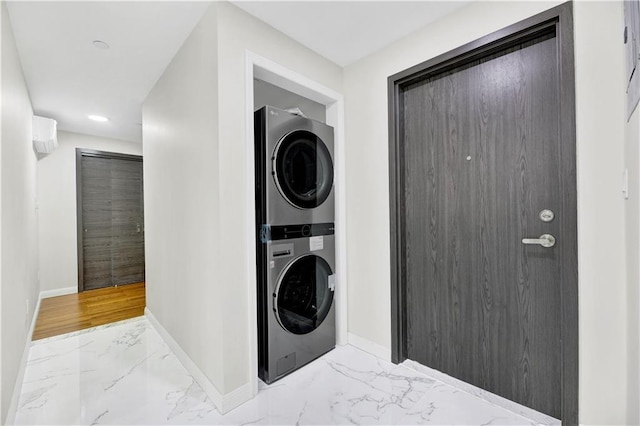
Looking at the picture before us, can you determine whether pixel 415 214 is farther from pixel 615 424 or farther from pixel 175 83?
pixel 175 83

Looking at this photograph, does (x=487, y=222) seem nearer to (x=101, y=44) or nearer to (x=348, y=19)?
(x=348, y=19)

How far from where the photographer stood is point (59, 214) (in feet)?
13.1

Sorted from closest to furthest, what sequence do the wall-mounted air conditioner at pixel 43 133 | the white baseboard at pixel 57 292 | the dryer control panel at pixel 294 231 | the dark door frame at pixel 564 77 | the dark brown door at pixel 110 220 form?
1. the dark door frame at pixel 564 77
2. the dryer control panel at pixel 294 231
3. the wall-mounted air conditioner at pixel 43 133
4. the white baseboard at pixel 57 292
5. the dark brown door at pixel 110 220

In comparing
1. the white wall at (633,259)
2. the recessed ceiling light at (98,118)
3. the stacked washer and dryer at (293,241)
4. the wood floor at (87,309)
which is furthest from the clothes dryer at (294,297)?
the recessed ceiling light at (98,118)

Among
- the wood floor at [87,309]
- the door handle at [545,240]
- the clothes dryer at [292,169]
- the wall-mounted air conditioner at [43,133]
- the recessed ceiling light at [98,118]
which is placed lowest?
the wood floor at [87,309]

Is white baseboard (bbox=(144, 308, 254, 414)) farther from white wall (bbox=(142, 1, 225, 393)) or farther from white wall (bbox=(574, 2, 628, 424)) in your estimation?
white wall (bbox=(574, 2, 628, 424))

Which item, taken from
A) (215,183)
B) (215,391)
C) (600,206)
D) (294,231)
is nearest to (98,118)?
(215,183)

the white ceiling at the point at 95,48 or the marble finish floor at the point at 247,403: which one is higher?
the white ceiling at the point at 95,48

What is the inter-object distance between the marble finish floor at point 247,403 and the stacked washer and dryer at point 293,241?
0.18 m

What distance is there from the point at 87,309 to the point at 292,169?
3103mm

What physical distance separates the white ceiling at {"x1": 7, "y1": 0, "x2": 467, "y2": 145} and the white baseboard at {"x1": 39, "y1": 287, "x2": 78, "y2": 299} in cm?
268

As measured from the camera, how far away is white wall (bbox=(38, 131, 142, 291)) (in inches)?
152

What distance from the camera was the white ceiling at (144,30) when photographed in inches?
66.7

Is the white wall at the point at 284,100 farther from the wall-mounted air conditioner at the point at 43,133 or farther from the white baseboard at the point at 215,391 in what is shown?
the wall-mounted air conditioner at the point at 43,133
